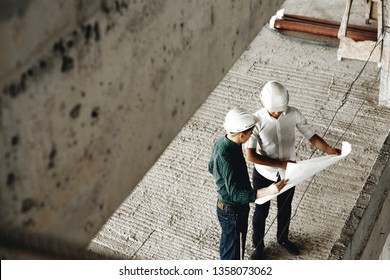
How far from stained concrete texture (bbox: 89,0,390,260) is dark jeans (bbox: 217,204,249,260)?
61 centimetres

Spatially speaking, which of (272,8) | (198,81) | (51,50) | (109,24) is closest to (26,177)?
(51,50)

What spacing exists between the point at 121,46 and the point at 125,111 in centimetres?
27

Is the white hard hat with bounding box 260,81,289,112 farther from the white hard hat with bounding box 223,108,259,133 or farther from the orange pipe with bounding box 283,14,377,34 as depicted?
the orange pipe with bounding box 283,14,377,34

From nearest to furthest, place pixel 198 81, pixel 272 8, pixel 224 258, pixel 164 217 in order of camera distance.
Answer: pixel 198 81, pixel 272 8, pixel 224 258, pixel 164 217

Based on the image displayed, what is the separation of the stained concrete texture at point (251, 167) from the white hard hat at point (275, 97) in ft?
5.47

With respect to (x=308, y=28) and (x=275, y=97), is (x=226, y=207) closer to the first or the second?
(x=275, y=97)

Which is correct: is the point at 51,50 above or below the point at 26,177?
above

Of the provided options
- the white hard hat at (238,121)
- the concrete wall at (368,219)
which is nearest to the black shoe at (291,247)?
the concrete wall at (368,219)

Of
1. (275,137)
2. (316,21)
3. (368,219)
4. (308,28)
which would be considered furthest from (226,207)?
(316,21)

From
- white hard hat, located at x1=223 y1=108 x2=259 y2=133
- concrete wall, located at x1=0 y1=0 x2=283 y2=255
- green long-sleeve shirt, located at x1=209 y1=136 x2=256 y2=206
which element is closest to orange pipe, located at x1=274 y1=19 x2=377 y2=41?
green long-sleeve shirt, located at x1=209 y1=136 x2=256 y2=206

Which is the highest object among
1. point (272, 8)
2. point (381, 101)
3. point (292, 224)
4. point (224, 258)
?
point (381, 101)

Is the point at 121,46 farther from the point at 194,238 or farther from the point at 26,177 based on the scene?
the point at 194,238

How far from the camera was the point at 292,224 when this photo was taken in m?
6.41

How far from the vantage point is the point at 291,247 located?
6.05 metres
